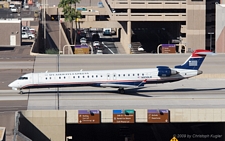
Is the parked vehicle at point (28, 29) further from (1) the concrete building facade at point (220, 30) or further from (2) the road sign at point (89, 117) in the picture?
(2) the road sign at point (89, 117)

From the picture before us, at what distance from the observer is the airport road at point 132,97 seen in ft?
196

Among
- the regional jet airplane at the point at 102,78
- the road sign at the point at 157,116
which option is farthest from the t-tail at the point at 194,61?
the road sign at the point at 157,116

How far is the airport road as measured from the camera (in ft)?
196

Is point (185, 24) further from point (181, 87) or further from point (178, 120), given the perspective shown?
point (178, 120)

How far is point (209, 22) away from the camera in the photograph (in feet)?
413

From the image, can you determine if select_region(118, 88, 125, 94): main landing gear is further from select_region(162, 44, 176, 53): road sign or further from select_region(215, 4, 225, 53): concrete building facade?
select_region(215, 4, 225, 53): concrete building facade

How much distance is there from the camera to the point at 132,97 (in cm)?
6438

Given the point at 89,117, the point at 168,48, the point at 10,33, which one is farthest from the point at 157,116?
the point at 10,33

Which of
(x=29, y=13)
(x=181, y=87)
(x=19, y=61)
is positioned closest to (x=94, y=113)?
(x=181, y=87)

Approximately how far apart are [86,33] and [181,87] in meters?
84.4

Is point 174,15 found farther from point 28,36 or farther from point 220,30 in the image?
point 28,36

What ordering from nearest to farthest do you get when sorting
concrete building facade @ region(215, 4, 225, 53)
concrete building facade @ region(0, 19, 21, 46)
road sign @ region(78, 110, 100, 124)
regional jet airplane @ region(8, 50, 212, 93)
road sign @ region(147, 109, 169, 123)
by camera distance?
road sign @ region(78, 110, 100, 124), road sign @ region(147, 109, 169, 123), regional jet airplane @ region(8, 50, 212, 93), concrete building facade @ region(215, 4, 225, 53), concrete building facade @ region(0, 19, 21, 46)

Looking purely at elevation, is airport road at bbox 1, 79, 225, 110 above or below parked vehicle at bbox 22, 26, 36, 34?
below

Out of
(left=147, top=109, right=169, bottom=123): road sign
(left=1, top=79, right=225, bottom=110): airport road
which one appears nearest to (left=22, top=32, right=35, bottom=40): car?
(left=1, top=79, right=225, bottom=110): airport road
